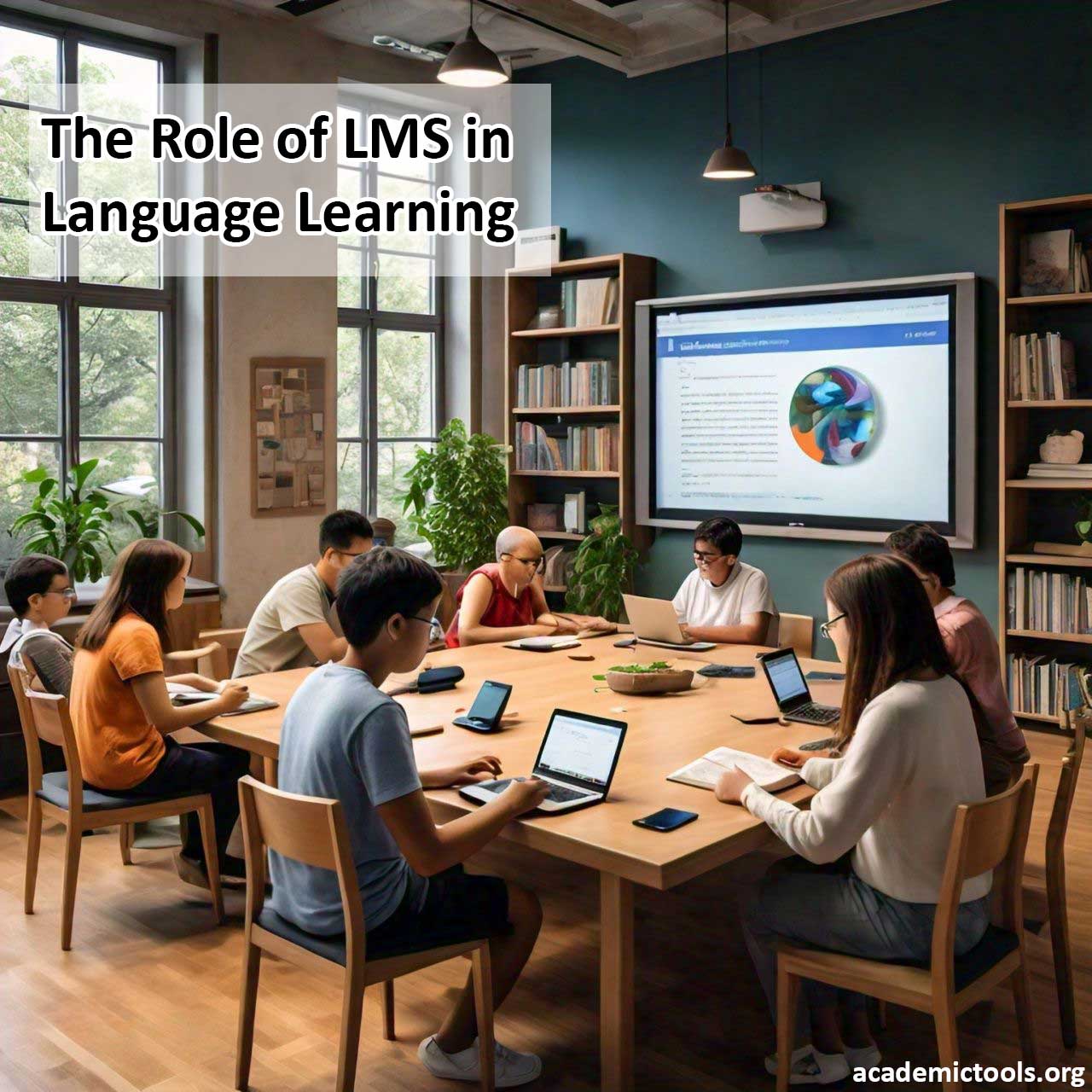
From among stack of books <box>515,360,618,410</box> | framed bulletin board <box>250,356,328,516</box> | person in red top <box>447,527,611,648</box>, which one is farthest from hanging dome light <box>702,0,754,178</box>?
framed bulletin board <box>250,356,328,516</box>

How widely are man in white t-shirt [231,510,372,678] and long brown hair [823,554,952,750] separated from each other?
216 cm

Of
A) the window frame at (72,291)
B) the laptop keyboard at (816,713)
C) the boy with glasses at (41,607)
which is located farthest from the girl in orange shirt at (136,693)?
the window frame at (72,291)

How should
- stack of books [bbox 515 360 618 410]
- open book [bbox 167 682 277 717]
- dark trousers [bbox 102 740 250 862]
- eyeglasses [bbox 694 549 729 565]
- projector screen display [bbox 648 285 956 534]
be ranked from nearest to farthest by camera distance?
open book [bbox 167 682 277 717] < dark trousers [bbox 102 740 250 862] < eyeglasses [bbox 694 549 729 565] < projector screen display [bbox 648 285 956 534] < stack of books [bbox 515 360 618 410]

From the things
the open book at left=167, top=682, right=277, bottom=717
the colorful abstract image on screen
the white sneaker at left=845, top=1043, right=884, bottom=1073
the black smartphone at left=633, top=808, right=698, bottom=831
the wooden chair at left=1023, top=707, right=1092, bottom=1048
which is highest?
the colorful abstract image on screen

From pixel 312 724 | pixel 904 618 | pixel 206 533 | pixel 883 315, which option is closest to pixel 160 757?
pixel 312 724

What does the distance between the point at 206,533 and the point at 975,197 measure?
443 cm

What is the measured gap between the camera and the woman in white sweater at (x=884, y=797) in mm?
2377

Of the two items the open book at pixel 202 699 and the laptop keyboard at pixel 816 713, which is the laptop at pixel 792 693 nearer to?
the laptop keyboard at pixel 816 713

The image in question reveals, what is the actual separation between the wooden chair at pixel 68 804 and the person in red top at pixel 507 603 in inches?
60.8

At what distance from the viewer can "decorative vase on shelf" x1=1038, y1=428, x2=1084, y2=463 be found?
5770mm

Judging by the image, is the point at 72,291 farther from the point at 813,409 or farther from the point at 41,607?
the point at 813,409

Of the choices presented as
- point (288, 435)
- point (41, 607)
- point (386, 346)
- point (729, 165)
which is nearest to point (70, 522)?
point (288, 435)

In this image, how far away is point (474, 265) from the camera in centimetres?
805

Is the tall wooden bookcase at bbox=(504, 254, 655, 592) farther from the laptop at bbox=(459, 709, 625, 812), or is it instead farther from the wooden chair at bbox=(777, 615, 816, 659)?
the laptop at bbox=(459, 709, 625, 812)
